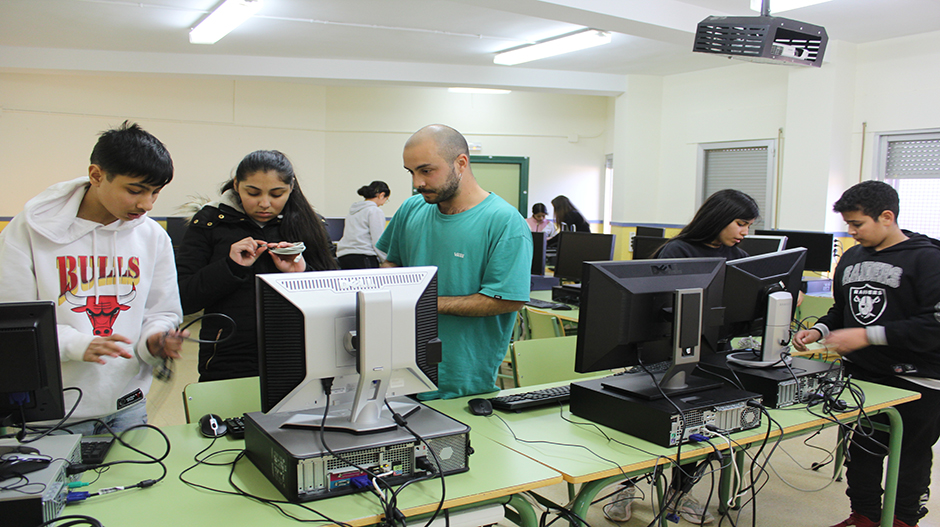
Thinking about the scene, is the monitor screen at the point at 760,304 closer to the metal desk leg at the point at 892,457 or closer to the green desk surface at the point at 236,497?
the metal desk leg at the point at 892,457

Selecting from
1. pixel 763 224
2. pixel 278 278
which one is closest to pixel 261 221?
pixel 278 278

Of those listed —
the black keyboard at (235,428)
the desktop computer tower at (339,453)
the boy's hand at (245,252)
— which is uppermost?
the boy's hand at (245,252)

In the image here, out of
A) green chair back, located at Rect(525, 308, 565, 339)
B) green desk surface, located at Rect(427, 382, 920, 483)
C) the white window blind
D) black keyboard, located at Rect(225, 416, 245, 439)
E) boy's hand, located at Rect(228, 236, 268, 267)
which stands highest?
the white window blind

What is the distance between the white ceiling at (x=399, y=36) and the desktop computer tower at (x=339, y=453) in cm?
353

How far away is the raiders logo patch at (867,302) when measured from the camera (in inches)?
99.0

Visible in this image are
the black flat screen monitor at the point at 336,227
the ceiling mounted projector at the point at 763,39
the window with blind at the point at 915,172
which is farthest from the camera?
the black flat screen monitor at the point at 336,227

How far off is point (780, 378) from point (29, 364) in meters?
2.14

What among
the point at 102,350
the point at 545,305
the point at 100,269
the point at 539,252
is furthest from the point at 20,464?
the point at 539,252

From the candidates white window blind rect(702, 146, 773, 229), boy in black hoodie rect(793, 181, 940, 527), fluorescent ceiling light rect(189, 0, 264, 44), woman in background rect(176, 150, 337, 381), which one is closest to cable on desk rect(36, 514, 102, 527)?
woman in background rect(176, 150, 337, 381)

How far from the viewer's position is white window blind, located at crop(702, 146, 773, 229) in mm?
6996

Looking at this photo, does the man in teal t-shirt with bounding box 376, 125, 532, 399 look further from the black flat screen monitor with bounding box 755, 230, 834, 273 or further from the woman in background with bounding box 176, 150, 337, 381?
the black flat screen monitor with bounding box 755, 230, 834, 273

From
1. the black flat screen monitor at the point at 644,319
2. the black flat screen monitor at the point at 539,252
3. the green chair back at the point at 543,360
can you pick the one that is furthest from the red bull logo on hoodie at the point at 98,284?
the black flat screen monitor at the point at 539,252

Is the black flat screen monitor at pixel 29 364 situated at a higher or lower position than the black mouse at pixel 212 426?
higher

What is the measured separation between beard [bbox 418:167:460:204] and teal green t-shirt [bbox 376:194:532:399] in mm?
82
